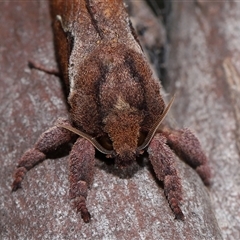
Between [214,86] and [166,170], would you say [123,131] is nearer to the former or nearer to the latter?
[166,170]

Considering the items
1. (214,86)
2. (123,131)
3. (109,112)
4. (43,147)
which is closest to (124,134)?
(123,131)

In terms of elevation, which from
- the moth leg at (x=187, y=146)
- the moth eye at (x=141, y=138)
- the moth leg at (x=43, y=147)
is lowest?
the moth leg at (x=43, y=147)

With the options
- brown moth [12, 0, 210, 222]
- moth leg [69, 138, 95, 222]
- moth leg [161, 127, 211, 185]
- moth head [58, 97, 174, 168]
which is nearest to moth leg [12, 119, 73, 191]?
brown moth [12, 0, 210, 222]

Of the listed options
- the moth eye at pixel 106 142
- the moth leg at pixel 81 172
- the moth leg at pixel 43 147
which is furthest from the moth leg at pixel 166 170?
the moth leg at pixel 43 147

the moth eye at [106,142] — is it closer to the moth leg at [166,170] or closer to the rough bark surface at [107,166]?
the rough bark surface at [107,166]

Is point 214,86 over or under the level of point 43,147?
over
